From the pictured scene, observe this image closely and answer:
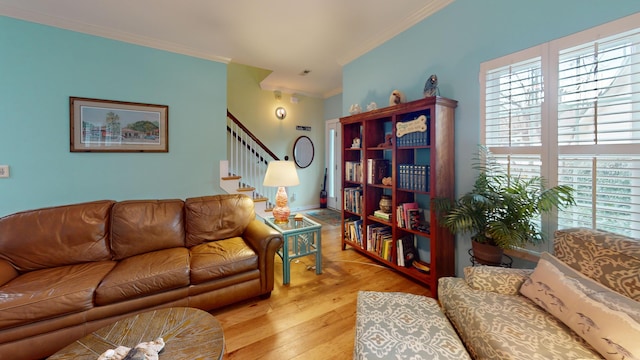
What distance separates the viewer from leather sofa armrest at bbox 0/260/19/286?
156cm

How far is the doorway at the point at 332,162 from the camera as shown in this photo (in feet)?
18.0

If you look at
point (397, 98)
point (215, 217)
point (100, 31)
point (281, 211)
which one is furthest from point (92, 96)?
point (397, 98)

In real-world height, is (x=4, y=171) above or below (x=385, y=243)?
above

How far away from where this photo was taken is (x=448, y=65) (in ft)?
7.55

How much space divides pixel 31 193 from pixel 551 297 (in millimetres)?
4622

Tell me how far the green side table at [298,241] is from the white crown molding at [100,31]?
8.77 ft

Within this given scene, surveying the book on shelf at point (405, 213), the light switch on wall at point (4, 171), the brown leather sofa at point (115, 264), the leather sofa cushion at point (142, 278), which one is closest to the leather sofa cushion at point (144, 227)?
the brown leather sofa at point (115, 264)

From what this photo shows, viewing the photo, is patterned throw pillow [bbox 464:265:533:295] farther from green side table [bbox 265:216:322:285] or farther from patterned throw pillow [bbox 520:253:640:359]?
green side table [bbox 265:216:322:285]

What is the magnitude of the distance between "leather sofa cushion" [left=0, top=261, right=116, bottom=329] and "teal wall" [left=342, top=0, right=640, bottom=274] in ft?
9.80

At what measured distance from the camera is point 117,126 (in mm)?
2967

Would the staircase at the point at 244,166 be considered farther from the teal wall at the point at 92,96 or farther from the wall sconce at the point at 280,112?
the wall sconce at the point at 280,112

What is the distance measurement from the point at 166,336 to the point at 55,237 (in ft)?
5.16

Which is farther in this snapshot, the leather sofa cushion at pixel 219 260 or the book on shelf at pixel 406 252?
the book on shelf at pixel 406 252

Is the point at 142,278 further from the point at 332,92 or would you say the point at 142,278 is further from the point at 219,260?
the point at 332,92
